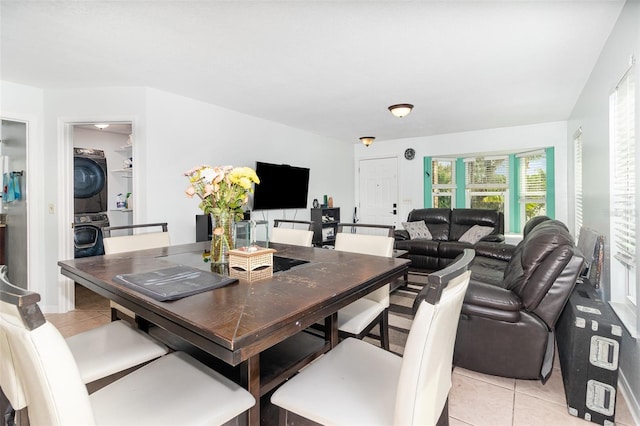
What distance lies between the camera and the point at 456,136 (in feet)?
19.5

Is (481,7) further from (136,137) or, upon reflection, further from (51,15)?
(136,137)

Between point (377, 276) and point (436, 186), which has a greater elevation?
point (436, 186)

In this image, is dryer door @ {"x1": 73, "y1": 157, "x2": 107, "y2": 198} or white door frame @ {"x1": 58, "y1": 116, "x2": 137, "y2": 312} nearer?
white door frame @ {"x1": 58, "y1": 116, "x2": 137, "y2": 312}

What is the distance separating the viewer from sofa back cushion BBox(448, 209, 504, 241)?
202 inches

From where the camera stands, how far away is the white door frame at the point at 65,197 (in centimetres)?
336

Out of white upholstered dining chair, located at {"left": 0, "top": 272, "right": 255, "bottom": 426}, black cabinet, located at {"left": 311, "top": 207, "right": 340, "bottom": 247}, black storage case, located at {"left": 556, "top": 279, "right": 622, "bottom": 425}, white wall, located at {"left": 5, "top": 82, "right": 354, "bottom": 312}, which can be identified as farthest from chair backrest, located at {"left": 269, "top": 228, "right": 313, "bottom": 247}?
black cabinet, located at {"left": 311, "top": 207, "right": 340, "bottom": 247}

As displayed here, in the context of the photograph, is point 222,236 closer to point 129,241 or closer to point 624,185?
point 129,241

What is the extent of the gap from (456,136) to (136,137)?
5.33 meters

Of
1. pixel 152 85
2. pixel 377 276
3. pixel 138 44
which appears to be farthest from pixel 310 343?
pixel 152 85

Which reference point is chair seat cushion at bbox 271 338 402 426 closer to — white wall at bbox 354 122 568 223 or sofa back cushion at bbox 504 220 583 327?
sofa back cushion at bbox 504 220 583 327

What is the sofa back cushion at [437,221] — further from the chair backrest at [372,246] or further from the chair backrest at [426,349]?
the chair backrest at [426,349]

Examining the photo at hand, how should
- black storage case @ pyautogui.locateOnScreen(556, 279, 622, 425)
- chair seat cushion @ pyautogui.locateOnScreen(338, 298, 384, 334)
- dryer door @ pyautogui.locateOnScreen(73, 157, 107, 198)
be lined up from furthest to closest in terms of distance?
dryer door @ pyautogui.locateOnScreen(73, 157, 107, 198) → chair seat cushion @ pyautogui.locateOnScreen(338, 298, 384, 334) → black storage case @ pyautogui.locateOnScreen(556, 279, 622, 425)

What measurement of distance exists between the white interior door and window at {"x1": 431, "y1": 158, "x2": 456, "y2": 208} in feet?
2.51

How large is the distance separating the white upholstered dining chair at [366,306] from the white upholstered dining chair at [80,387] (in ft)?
2.59
